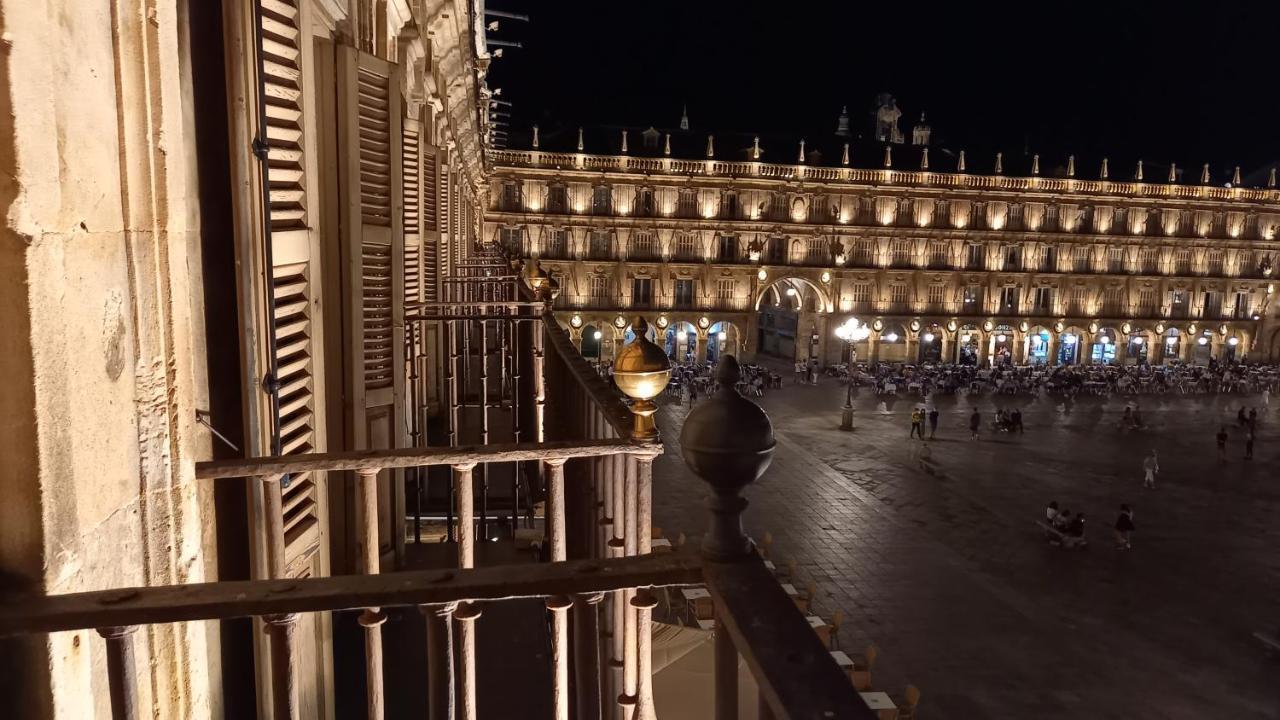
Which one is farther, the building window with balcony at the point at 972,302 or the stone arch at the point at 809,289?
the building window with balcony at the point at 972,302

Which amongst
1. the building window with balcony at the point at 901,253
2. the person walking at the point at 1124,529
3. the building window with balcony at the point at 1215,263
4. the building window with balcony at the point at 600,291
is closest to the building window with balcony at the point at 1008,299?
the building window with balcony at the point at 901,253

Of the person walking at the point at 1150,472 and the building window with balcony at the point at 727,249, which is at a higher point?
the building window with balcony at the point at 727,249

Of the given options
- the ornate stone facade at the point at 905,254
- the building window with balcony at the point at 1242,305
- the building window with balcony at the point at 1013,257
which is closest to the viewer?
the ornate stone facade at the point at 905,254

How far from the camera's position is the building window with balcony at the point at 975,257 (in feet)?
149

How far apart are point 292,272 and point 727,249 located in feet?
135

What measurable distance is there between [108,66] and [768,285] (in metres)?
42.7

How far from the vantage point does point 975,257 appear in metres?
45.6

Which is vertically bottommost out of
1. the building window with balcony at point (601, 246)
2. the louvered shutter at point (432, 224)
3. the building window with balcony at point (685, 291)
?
the building window with balcony at point (685, 291)

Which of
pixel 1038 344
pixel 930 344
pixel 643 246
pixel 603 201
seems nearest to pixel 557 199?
pixel 603 201

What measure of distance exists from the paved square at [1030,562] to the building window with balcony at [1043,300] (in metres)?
20.3

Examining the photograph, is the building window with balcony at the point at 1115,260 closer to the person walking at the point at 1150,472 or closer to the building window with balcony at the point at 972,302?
the building window with balcony at the point at 972,302

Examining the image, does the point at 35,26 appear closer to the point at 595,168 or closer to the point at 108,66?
the point at 108,66

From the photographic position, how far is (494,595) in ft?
5.62

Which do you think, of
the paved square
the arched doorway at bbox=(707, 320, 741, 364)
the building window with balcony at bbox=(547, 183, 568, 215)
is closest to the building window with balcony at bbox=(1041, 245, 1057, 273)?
the arched doorway at bbox=(707, 320, 741, 364)
